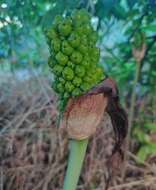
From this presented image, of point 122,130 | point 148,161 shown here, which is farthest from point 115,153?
point 148,161

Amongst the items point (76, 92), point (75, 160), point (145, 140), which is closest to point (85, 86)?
point (76, 92)

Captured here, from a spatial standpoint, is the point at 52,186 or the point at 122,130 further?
the point at 52,186

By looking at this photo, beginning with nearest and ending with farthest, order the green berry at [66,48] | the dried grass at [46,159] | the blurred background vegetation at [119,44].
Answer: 1. the green berry at [66,48]
2. the blurred background vegetation at [119,44]
3. the dried grass at [46,159]

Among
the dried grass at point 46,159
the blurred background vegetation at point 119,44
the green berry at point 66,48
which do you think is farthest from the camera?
the dried grass at point 46,159

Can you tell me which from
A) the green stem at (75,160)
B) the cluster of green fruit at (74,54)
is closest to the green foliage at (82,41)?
the cluster of green fruit at (74,54)

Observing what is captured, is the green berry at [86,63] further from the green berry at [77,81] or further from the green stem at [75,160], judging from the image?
the green stem at [75,160]

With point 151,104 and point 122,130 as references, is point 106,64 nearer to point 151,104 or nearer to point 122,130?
point 151,104
